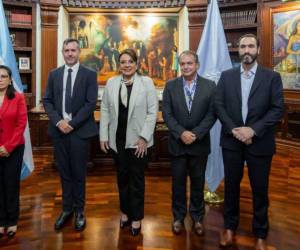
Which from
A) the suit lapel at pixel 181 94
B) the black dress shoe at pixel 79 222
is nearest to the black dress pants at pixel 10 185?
the black dress shoe at pixel 79 222

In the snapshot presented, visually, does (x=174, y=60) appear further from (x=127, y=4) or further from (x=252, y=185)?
(x=252, y=185)

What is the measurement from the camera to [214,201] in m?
4.14

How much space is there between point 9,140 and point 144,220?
152cm

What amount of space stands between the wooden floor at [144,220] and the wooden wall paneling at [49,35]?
311 cm

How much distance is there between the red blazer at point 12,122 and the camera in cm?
294

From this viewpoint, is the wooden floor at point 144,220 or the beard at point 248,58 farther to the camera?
the wooden floor at point 144,220

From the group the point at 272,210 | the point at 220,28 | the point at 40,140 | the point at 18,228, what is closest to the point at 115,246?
the point at 18,228

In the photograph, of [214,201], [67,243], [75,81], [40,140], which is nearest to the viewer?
[67,243]

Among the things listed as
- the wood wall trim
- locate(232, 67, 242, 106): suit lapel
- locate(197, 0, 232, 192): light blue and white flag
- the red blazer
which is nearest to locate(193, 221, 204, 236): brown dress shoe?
locate(197, 0, 232, 192): light blue and white flag

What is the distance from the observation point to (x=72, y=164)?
3.32 m

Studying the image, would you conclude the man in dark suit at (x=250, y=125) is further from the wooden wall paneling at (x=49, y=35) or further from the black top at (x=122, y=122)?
the wooden wall paneling at (x=49, y=35)

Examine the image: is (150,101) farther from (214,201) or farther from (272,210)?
(272,210)

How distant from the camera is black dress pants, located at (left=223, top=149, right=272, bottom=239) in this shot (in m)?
2.86

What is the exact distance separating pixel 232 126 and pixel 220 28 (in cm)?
160
